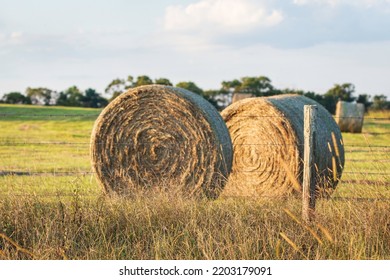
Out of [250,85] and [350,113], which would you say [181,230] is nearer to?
[350,113]

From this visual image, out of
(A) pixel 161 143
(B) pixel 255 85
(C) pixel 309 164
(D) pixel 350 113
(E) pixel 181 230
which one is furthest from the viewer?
(B) pixel 255 85

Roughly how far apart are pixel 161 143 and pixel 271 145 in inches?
64.6

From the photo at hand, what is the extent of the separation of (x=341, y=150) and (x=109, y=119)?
11.9 ft

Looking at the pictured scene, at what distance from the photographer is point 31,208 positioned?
243 inches

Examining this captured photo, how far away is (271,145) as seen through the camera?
9250 millimetres

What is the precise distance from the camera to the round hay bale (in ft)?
29.6

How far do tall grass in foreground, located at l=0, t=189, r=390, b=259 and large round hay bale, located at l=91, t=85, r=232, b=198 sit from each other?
197cm

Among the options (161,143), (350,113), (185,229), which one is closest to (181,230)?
(185,229)

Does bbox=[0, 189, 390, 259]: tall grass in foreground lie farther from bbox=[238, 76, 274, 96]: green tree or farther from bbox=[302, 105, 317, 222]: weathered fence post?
bbox=[238, 76, 274, 96]: green tree

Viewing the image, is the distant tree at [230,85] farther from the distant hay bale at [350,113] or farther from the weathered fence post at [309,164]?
the weathered fence post at [309,164]

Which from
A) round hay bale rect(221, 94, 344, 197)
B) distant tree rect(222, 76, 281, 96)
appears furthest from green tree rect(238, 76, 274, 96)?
round hay bale rect(221, 94, 344, 197)

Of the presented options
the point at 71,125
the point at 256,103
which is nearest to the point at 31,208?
the point at 256,103

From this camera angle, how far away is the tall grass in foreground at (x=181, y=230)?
5.46 m
